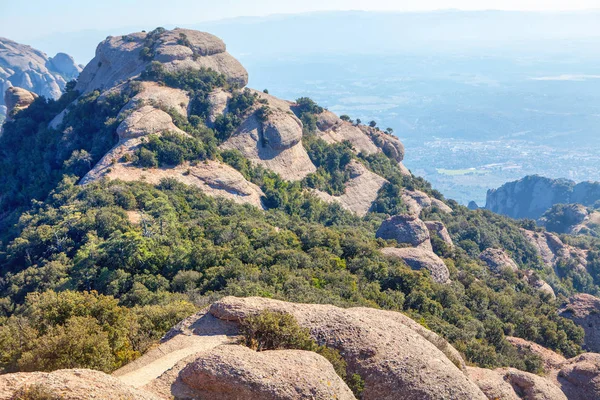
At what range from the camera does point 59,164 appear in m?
61.2

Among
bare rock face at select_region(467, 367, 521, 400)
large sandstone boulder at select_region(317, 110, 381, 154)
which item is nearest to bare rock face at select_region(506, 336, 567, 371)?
bare rock face at select_region(467, 367, 521, 400)

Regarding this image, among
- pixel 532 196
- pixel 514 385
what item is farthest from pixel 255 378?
pixel 532 196

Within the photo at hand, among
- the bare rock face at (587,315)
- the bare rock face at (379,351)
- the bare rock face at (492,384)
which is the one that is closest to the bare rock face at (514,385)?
the bare rock face at (492,384)

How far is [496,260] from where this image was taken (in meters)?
55.5

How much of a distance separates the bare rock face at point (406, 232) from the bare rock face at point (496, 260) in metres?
9.86

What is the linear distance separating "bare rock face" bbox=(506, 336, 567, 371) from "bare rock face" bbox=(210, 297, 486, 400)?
16.6m

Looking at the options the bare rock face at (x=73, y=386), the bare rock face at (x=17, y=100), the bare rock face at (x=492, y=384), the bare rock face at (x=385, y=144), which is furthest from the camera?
the bare rock face at (x=385, y=144)

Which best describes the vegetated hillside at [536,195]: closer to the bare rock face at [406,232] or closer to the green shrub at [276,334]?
Result: the bare rock face at [406,232]

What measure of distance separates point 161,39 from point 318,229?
172 ft

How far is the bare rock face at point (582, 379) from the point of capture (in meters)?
24.9

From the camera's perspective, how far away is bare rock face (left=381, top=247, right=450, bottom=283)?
136 ft

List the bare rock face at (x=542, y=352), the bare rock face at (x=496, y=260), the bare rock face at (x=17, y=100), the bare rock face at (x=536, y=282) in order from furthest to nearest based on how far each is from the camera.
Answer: the bare rock face at (x=17, y=100) < the bare rock face at (x=496, y=260) < the bare rock face at (x=536, y=282) < the bare rock face at (x=542, y=352)

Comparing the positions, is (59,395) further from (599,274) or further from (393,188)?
(599,274)

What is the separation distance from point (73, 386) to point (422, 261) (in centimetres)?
3553
